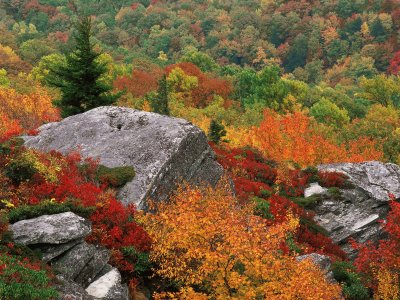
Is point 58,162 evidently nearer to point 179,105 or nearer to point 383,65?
point 179,105

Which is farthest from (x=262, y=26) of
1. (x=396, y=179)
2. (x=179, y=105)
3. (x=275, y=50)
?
(x=396, y=179)

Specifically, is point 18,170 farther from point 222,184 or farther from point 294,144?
point 294,144

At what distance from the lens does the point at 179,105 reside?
227 feet

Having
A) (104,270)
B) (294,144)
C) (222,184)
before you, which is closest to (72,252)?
(104,270)

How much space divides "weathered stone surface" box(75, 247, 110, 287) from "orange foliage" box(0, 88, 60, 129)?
90.8ft

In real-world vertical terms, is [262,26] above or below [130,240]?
below

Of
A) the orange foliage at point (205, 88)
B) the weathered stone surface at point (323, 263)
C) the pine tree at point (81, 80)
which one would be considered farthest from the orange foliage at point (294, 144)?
the orange foliage at point (205, 88)

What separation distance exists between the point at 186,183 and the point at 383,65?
13732 centimetres

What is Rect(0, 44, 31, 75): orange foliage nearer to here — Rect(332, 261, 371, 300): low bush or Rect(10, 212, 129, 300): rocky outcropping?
Rect(332, 261, 371, 300): low bush

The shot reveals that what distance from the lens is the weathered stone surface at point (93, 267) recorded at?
1628cm

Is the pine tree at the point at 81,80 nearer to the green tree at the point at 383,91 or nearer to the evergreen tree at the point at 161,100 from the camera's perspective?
the evergreen tree at the point at 161,100

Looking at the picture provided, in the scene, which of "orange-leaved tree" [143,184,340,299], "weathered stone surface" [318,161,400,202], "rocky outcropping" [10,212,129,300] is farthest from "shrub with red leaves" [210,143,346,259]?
"rocky outcropping" [10,212,129,300]

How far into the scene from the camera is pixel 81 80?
3406 cm

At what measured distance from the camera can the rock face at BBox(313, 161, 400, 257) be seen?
33156 mm
